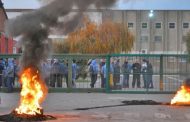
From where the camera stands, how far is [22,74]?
15.0 metres

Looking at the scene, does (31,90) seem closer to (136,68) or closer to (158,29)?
(136,68)

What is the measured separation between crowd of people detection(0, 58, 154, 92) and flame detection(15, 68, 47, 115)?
1046cm

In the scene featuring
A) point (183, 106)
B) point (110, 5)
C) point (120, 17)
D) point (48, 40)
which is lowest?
point (183, 106)

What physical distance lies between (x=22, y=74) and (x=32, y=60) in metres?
0.52

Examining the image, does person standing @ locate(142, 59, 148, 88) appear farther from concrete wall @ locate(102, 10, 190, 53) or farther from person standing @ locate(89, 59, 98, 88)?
concrete wall @ locate(102, 10, 190, 53)

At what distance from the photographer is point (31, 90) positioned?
15.0 metres

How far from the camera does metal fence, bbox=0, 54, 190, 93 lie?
25.5 m

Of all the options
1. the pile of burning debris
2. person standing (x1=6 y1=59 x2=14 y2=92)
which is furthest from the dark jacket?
the pile of burning debris

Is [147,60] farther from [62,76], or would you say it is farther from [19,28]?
[19,28]

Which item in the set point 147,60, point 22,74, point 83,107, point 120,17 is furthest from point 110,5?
point 120,17

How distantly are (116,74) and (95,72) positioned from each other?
1134mm

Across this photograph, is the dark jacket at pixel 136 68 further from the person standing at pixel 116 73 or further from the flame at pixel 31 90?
the flame at pixel 31 90

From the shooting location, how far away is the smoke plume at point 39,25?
14.7 m

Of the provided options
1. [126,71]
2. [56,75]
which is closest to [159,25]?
[126,71]
